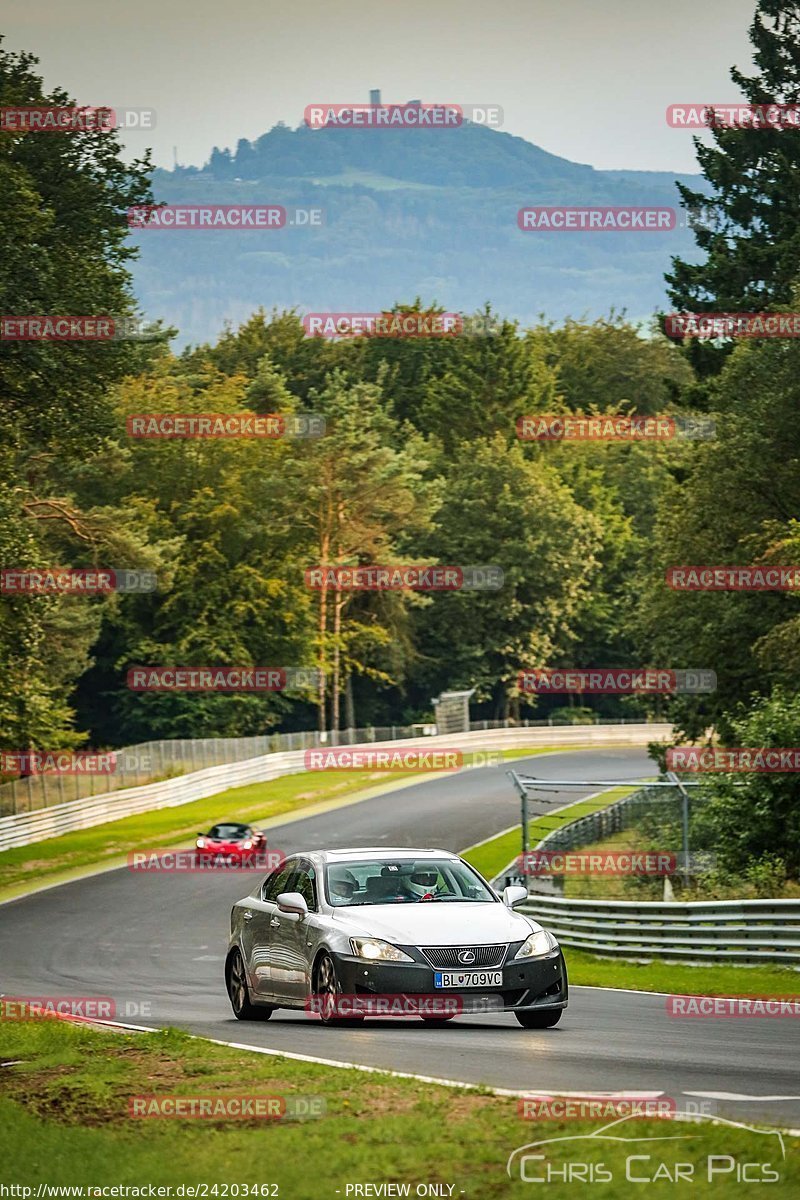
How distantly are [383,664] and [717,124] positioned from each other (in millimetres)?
48120

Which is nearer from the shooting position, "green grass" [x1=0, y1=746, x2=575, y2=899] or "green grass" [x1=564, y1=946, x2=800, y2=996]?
"green grass" [x1=564, y1=946, x2=800, y2=996]

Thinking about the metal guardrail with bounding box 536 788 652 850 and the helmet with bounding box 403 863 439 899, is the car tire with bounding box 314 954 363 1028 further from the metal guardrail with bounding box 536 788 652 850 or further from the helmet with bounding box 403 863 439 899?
the metal guardrail with bounding box 536 788 652 850

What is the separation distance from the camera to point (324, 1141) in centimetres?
855

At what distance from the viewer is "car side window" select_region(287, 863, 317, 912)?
50.4 ft

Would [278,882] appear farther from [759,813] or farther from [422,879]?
[759,813]

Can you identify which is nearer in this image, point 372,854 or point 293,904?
point 293,904

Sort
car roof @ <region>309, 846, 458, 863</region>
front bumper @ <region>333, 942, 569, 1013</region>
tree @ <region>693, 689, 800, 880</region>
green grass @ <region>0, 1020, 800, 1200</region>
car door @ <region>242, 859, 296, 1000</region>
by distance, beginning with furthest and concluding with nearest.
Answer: tree @ <region>693, 689, 800, 880</region> < car door @ <region>242, 859, 296, 1000</region> < car roof @ <region>309, 846, 458, 863</region> < front bumper @ <region>333, 942, 569, 1013</region> < green grass @ <region>0, 1020, 800, 1200</region>

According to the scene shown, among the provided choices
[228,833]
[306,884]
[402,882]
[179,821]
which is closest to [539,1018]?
[402,882]

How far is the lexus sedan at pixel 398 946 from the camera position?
46.5ft

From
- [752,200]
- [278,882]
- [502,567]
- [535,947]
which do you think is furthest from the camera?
[502,567]

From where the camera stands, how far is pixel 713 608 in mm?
47625

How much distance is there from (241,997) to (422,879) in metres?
2.25

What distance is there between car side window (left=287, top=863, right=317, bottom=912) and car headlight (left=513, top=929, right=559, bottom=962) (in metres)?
1.84

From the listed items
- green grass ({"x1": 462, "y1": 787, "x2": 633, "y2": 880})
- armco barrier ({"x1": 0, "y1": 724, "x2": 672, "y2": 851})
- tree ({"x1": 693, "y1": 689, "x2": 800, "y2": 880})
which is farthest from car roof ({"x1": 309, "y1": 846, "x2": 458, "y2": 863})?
armco barrier ({"x1": 0, "y1": 724, "x2": 672, "y2": 851})
